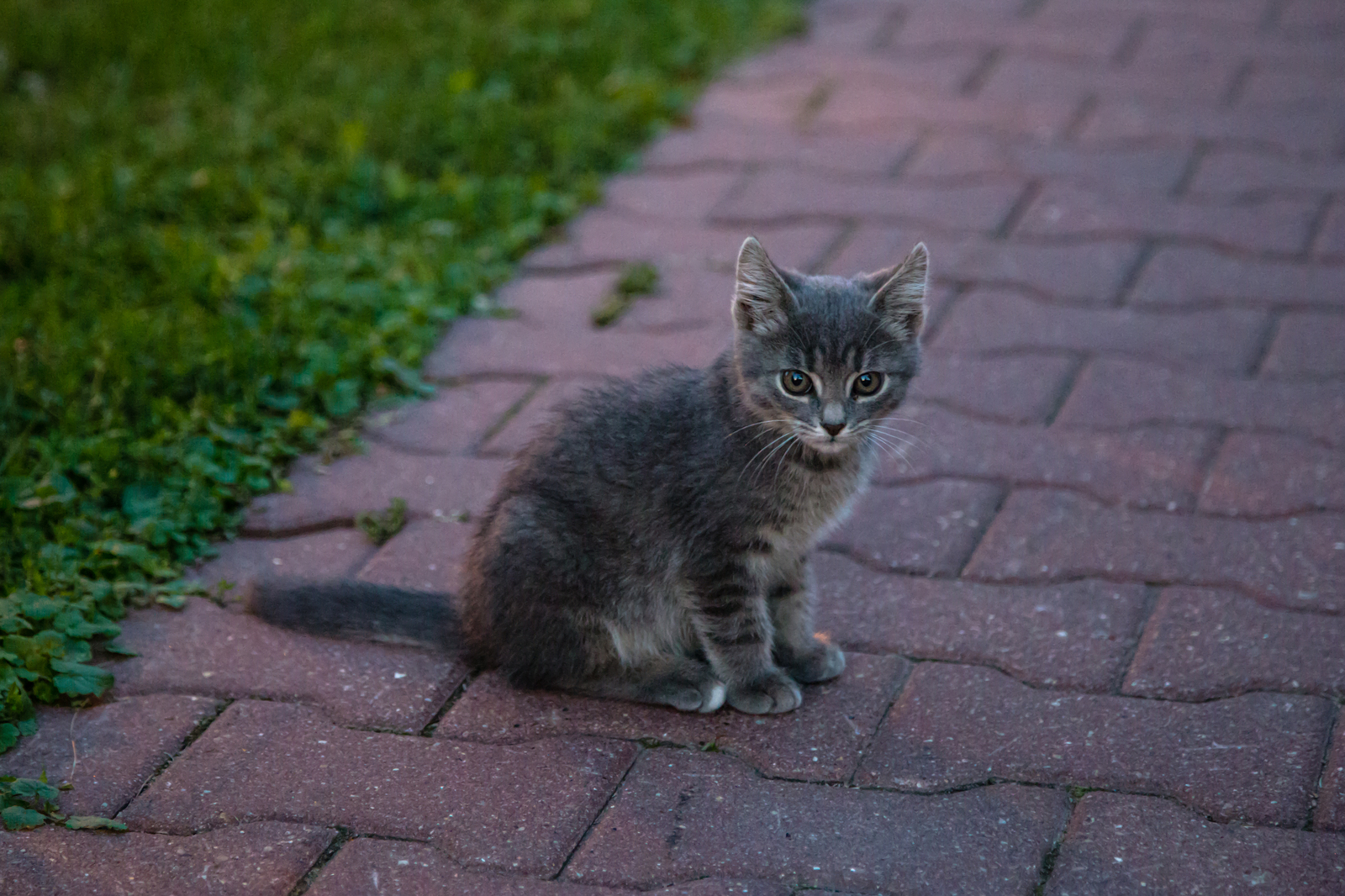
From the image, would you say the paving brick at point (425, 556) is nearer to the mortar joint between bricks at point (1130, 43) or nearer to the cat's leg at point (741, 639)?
the cat's leg at point (741, 639)

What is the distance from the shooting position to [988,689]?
2957 mm

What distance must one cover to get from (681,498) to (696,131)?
3.09 meters

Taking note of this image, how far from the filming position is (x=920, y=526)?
3559 mm

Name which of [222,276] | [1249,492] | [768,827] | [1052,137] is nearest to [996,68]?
[1052,137]

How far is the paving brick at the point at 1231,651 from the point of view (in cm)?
292

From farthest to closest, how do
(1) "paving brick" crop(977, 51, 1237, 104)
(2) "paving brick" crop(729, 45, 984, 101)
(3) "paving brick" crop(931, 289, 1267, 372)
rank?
(2) "paving brick" crop(729, 45, 984, 101) → (1) "paving brick" crop(977, 51, 1237, 104) → (3) "paving brick" crop(931, 289, 1267, 372)

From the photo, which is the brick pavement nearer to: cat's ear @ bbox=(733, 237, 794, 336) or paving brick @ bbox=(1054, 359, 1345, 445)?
paving brick @ bbox=(1054, 359, 1345, 445)

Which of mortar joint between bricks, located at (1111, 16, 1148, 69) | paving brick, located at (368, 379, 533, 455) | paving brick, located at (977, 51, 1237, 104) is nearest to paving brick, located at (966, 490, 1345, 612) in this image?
paving brick, located at (368, 379, 533, 455)

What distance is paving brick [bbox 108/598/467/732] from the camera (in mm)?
2967

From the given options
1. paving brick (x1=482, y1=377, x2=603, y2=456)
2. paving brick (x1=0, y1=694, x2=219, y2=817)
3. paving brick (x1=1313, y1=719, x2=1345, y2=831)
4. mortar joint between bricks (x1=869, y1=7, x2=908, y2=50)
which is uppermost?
mortar joint between bricks (x1=869, y1=7, x2=908, y2=50)

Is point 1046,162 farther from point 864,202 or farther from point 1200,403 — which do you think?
point 1200,403

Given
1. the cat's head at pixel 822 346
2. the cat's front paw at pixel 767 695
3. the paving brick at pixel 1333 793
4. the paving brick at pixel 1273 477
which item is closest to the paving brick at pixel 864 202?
the paving brick at pixel 1273 477

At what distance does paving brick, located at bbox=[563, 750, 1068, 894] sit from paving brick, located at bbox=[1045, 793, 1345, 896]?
0.06 meters

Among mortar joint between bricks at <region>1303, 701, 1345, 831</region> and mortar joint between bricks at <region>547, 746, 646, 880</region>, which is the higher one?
mortar joint between bricks at <region>547, 746, 646, 880</region>
